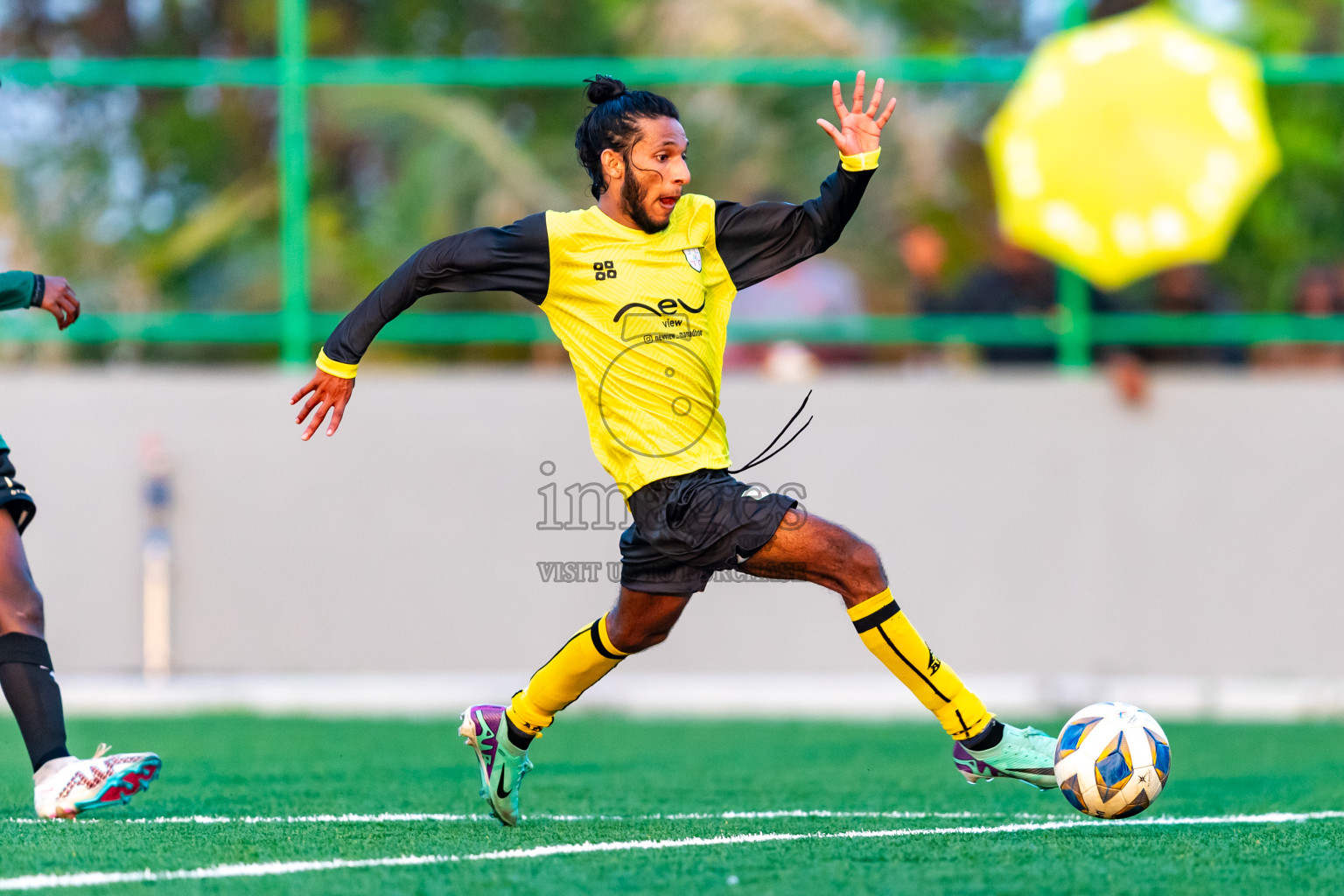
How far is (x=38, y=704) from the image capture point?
17.3 feet

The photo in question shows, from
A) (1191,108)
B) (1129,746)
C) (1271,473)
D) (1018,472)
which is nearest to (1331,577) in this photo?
(1271,473)

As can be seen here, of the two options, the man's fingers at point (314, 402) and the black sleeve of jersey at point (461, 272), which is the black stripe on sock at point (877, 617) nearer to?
the black sleeve of jersey at point (461, 272)

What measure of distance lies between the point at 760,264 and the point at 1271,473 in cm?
572

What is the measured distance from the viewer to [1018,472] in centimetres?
1007

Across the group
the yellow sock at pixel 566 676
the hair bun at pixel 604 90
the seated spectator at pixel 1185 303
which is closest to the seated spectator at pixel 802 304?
the seated spectator at pixel 1185 303

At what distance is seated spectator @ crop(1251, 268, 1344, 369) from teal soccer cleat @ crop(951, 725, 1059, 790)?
586cm

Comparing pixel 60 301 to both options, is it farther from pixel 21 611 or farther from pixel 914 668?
pixel 914 668

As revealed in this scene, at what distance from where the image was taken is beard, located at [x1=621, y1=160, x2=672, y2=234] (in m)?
5.18

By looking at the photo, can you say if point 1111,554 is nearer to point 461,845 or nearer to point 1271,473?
point 1271,473

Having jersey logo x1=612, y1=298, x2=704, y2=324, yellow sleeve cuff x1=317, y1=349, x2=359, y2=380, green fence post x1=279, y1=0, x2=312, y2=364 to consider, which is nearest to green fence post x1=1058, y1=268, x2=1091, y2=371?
green fence post x1=279, y1=0, x2=312, y2=364

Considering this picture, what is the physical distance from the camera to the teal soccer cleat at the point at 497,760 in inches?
204

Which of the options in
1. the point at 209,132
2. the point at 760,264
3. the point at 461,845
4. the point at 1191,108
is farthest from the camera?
the point at 209,132

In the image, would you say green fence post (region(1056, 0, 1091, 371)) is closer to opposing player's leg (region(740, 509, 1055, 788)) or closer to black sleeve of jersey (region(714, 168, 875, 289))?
black sleeve of jersey (region(714, 168, 875, 289))

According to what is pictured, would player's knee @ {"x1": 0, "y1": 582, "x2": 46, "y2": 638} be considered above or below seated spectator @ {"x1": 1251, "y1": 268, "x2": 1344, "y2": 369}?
below
